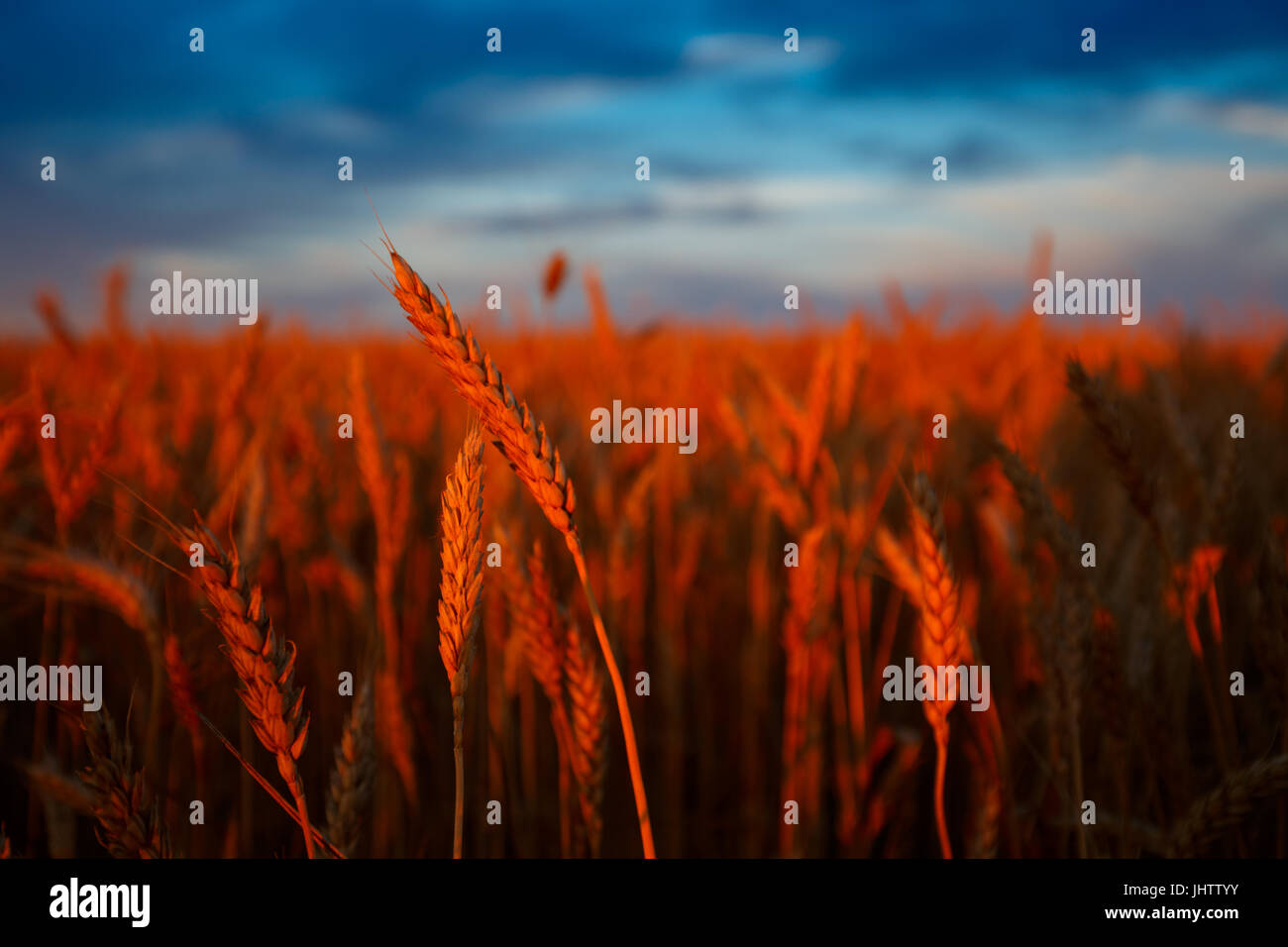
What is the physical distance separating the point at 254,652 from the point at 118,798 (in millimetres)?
255

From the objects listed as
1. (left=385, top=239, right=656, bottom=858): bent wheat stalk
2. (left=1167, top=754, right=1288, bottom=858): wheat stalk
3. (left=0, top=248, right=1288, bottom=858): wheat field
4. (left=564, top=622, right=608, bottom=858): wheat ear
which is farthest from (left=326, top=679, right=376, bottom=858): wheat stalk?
(left=1167, top=754, right=1288, bottom=858): wheat stalk

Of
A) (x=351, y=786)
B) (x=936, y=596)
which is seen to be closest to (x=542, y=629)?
(x=351, y=786)

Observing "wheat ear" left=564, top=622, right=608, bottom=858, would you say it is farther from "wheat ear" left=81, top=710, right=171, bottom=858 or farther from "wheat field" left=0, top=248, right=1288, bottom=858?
"wheat ear" left=81, top=710, right=171, bottom=858

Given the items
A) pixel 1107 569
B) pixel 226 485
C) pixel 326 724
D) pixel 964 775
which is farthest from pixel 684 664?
pixel 226 485

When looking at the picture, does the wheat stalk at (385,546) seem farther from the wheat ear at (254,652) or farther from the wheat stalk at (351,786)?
the wheat ear at (254,652)

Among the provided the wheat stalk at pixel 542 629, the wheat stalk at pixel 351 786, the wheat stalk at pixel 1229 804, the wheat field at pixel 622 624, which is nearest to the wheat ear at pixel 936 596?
the wheat field at pixel 622 624

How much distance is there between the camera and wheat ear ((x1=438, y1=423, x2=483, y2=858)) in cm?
80

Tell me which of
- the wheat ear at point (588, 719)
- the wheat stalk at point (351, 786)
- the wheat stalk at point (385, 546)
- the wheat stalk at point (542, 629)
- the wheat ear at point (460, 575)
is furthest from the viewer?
the wheat stalk at point (385, 546)

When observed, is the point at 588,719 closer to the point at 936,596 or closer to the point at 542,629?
the point at 542,629

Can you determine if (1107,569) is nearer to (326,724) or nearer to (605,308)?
(605,308)

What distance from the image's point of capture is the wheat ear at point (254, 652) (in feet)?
2.66

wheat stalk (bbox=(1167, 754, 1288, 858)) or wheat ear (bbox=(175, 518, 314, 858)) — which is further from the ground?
wheat ear (bbox=(175, 518, 314, 858))
